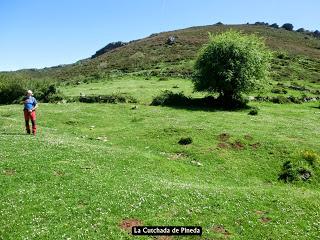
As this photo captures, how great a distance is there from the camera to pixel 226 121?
51.5 meters

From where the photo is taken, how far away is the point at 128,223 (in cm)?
2242

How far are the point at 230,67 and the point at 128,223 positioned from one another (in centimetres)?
4438

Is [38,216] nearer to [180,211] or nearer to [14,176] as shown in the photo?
[14,176]

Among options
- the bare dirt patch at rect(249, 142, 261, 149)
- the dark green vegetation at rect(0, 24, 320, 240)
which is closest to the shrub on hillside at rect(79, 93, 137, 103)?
the dark green vegetation at rect(0, 24, 320, 240)

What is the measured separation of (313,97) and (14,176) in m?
63.2

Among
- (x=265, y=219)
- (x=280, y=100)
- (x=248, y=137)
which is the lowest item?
(x=265, y=219)

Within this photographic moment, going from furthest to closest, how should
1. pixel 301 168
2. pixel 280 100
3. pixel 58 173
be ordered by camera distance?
1. pixel 280 100
2. pixel 301 168
3. pixel 58 173

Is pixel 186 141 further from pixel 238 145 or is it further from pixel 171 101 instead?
pixel 171 101

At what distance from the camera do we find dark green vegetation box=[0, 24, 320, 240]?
23.0 metres

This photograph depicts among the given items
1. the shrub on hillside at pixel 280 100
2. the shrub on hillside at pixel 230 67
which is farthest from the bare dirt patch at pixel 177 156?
the shrub on hillside at pixel 280 100

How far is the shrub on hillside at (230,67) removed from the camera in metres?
62.6

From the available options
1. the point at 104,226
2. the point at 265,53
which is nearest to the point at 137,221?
the point at 104,226

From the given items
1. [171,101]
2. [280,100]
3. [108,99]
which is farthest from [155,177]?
[280,100]

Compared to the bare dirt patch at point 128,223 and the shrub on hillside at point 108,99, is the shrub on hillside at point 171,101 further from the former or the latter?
the bare dirt patch at point 128,223
